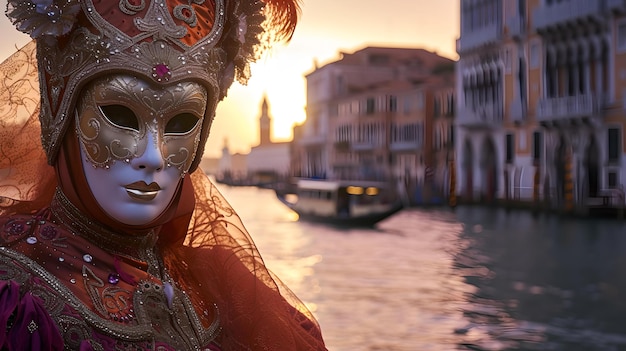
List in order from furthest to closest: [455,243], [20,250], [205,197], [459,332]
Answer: [455,243], [459,332], [205,197], [20,250]

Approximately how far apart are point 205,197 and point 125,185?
0.72 ft

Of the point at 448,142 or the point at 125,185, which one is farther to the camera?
the point at 448,142

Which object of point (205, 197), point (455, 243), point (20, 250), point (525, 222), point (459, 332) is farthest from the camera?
point (525, 222)

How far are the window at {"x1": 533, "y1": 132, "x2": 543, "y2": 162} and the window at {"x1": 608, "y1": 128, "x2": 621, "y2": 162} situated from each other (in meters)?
1.91

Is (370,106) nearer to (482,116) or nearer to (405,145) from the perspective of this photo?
(405,145)

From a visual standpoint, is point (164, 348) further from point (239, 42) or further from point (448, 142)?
point (448, 142)

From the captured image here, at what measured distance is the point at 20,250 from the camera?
768mm

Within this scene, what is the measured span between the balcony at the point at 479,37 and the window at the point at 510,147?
1773 mm

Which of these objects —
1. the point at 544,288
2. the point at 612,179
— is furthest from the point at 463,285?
the point at 612,179

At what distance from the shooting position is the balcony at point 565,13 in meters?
12.1

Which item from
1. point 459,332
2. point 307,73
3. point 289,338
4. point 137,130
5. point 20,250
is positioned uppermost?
point 307,73

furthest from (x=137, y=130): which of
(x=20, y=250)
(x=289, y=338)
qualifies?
(x=289, y=338)

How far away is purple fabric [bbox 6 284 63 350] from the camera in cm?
66

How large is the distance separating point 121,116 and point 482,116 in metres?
15.2
